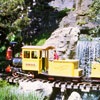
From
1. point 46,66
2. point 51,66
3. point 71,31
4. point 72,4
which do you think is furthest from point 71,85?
point 72,4

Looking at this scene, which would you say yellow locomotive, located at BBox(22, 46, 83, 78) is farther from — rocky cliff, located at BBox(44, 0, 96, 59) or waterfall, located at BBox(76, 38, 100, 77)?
waterfall, located at BBox(76, 38, 100, 77)

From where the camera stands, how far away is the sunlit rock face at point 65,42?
62.7 feet

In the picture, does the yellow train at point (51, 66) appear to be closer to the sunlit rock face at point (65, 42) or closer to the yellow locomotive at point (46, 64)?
the yellow locomotive at point (46, 64)

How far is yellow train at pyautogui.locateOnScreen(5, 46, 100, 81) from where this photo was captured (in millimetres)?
13443

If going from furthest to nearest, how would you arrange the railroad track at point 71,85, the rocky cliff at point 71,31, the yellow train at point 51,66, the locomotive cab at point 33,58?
the rocky cliff at point 71,31 → the locomotive cab at point 33,58 → the yellow train at point 51,66 → the railroad track at point 71,85

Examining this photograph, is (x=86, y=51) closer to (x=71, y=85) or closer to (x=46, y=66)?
(x=46, y=66)

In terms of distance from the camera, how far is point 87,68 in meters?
18.8

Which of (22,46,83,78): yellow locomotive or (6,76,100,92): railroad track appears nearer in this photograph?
(6,76,100,92): railroad track

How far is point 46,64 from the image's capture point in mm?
14914

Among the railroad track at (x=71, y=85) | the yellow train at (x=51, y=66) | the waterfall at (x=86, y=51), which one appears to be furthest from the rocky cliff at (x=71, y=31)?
the railroad track at (x=71, y=85)

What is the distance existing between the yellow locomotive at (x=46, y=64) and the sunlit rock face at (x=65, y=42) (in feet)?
14.3

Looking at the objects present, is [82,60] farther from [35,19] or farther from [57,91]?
[35,19]

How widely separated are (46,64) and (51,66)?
3.50 ft

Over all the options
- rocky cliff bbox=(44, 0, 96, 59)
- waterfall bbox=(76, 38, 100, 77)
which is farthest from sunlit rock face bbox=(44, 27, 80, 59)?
waterfall bbox=(76, 38, 100, 77)
